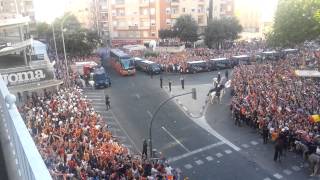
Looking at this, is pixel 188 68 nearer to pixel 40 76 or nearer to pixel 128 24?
pixel 40 76

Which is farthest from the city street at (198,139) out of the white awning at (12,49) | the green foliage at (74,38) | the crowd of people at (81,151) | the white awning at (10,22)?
the green foliage at (74,38)

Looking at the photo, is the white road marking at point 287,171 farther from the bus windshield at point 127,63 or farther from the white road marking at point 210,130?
the bus windshield at point 127,63

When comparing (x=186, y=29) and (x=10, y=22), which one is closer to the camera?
(x=10, y=22)

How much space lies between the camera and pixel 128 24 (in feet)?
245

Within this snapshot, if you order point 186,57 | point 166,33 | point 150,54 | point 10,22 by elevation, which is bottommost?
point 150,54

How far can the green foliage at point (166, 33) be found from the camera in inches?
2597

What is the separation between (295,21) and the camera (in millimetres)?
43500

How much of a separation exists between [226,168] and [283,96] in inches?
381

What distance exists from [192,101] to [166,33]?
34169 mm

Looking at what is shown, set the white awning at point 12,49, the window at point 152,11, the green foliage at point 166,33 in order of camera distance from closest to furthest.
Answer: the white awning at point 12,49
the green foliage at point 166,33
the window at point 152,11

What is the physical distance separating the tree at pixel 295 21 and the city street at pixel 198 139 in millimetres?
13447

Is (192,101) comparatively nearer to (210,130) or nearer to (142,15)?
(210,130)

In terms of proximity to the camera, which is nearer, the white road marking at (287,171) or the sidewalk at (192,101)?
the white road marking at (287,171)

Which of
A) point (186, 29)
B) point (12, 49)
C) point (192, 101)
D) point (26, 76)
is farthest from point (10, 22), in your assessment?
point (186, 29)
